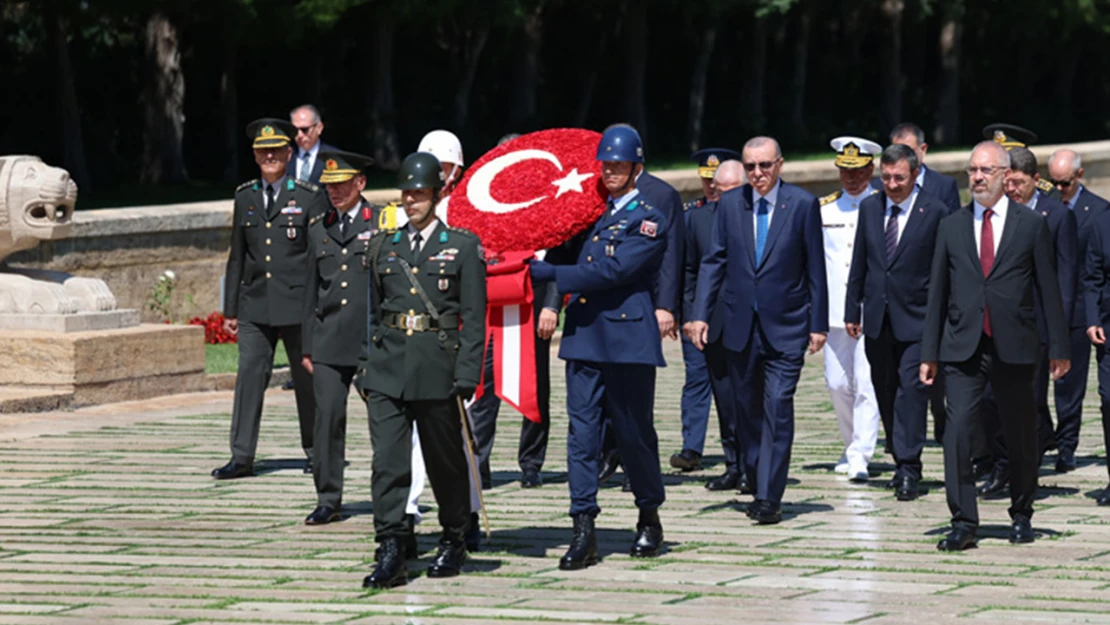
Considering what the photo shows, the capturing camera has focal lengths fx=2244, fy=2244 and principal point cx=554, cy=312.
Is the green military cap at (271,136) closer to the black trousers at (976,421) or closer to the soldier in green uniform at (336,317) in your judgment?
the soldier in green uniform at (336,317)

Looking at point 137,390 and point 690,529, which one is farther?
point 137,390

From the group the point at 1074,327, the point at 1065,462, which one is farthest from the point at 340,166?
the point at 1065,462

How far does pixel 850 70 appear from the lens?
60.2m

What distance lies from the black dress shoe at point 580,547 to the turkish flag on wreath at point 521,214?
0.64m

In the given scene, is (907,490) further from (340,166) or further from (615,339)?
(340,166)

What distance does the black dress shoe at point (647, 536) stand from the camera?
33.1 feet

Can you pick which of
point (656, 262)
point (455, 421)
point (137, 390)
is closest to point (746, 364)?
point (656, 262)

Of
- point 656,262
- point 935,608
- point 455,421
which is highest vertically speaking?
point 656,262

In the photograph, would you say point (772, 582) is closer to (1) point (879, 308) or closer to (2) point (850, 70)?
(1) point (879, 308)

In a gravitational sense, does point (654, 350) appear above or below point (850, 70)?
below

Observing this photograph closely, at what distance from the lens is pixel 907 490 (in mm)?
11945

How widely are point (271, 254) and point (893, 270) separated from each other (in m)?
3.52

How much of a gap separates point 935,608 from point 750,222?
3118 millimetres

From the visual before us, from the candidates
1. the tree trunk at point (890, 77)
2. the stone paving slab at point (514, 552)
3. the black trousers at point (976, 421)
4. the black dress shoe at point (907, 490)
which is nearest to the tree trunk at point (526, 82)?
the tree trunk at point (890, 77)
